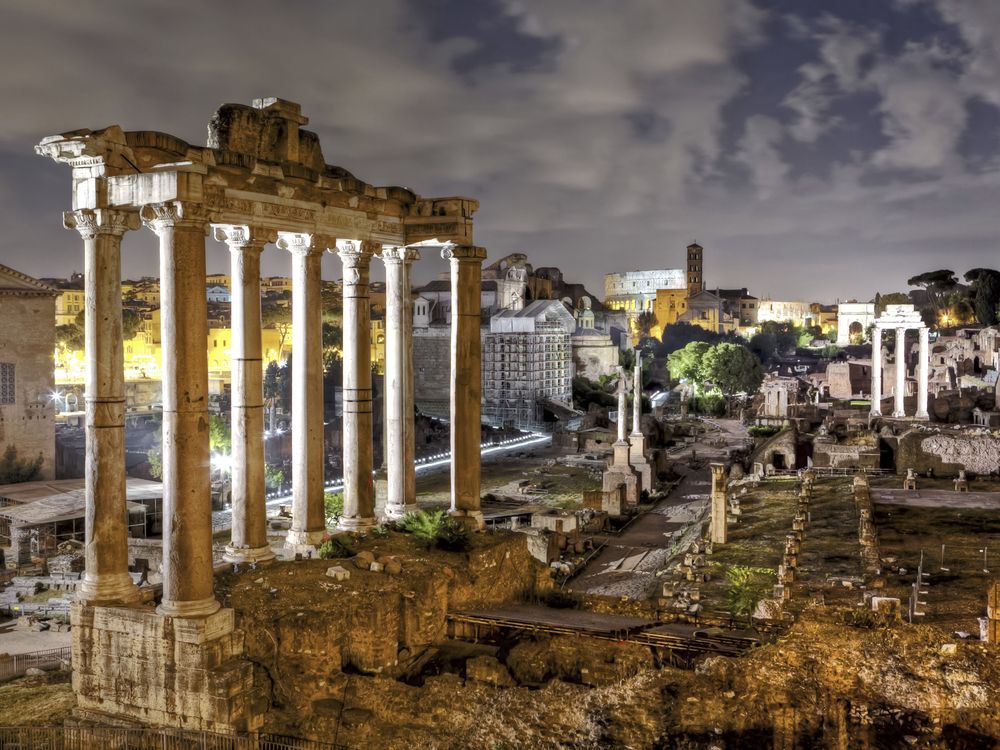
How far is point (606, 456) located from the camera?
166ft

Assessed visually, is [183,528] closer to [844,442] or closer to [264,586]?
[264,586]

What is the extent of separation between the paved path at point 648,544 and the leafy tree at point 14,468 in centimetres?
2806

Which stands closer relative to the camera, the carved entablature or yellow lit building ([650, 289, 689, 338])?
the carved entablature

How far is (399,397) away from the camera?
15469mm

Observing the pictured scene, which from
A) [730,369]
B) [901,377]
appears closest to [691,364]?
[730,369]

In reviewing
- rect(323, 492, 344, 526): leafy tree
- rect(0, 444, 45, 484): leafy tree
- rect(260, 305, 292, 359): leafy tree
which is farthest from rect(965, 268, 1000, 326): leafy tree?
rect(0, 444, 45, 484): leafy tree

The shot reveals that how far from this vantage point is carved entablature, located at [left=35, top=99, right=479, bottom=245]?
34.0 feet

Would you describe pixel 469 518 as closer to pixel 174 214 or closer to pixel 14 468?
pixel 174 214

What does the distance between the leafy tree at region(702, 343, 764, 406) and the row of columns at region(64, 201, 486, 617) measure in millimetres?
64042

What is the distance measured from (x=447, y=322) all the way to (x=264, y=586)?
6968 centimetres

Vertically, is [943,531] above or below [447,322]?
below

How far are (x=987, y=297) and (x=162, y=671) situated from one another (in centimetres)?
8554

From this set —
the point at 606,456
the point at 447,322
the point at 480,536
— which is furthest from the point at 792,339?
the point at 480,536

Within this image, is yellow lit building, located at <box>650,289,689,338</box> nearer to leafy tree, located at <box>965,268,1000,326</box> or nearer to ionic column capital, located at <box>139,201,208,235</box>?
leafy tree, located at <box>965,268,1000,326</box>
